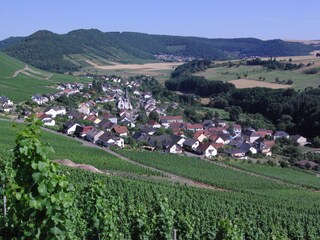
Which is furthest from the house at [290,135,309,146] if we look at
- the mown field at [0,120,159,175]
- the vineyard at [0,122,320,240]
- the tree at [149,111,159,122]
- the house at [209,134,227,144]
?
the mown field at [0,120,159,175]

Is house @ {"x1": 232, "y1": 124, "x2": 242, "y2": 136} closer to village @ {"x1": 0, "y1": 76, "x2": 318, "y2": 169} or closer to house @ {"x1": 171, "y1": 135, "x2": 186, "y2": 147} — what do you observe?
village @ {"x1": 0, "y1": 76, "x2": 318, "y2": 169}

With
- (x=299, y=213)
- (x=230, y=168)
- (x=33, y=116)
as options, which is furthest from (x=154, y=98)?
(x=33, y=116)

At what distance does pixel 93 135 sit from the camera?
5991 cm

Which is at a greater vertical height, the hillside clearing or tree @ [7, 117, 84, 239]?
tree @ [7, 117, 84, 239]

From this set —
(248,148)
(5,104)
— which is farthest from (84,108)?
(248,148)

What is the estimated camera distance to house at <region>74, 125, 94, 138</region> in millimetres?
61625

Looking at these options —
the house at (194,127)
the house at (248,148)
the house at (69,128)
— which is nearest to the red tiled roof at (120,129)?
the house at (69,128)

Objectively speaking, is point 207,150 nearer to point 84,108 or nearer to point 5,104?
point 84,108

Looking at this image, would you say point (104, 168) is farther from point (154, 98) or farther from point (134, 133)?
point (154, 98)

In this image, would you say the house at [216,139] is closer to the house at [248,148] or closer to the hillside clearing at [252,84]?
the house at [248,148]

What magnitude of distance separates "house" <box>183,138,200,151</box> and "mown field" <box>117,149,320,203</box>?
7.13 meters

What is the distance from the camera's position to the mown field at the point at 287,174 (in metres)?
44.2

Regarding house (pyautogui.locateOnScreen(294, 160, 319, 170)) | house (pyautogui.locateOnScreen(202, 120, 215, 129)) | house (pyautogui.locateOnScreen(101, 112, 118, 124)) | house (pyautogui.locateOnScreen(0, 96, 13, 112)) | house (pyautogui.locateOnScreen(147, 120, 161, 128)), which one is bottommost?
house (pyautogui.locateOnScreen(294, 160, 319, 170))

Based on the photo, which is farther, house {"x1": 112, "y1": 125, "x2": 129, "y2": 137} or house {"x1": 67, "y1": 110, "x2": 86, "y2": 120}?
house {"x1": 67, "y1": 110, "x2": 86, "y2": 120}
